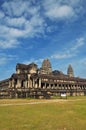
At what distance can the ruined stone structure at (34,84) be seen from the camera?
56472mm

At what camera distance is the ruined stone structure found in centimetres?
5647

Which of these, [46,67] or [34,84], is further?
[46,67]

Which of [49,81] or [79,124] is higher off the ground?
[49,81]

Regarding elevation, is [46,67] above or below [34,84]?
above

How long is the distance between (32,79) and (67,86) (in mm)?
19350

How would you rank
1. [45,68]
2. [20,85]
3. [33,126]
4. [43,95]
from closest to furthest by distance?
[33,126] < [43,95] < [20,85] < [45,68]

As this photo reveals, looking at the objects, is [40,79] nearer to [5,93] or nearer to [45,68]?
[5,93]

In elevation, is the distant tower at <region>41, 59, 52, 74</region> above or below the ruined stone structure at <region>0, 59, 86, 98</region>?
above

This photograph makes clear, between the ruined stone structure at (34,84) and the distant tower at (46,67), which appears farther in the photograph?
the distant tower at (46,67)

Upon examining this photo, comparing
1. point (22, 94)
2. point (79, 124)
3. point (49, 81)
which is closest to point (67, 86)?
point (49, 81)

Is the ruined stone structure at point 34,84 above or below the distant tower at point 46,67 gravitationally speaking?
below

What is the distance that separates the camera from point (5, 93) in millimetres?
58062

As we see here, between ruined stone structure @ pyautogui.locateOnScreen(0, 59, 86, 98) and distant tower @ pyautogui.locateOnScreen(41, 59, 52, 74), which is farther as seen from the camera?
distant tower @ pyautogui.locateOnScreen(41, 59, 52, 74)

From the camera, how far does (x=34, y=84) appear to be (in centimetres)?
7138
